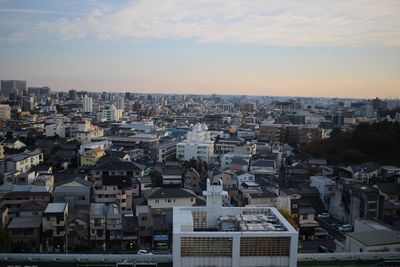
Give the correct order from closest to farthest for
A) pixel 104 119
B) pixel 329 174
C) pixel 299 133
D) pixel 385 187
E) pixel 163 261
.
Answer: pixel 163 261, pixel 385 187, pixel 329 174, pixel 299 133, pixel 104 119

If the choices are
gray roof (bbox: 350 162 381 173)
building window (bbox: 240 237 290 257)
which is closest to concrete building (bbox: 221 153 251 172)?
gray roof (bbox: 350 162 381 173)

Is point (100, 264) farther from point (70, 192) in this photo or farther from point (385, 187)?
point (385, 187)

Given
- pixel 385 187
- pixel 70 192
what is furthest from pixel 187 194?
pixel 385 187

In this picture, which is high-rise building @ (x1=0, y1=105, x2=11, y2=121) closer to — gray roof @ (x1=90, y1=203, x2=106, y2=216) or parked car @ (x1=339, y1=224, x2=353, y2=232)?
gray roof @ (x1=90, y1=203, x2=106, y2=216)

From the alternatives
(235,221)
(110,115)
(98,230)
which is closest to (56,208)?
(98,230)

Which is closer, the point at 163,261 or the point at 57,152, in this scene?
the point at 163,261

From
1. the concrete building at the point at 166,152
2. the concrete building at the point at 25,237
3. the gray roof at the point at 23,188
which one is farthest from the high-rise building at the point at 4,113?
the concrete building at the point at 25,237
